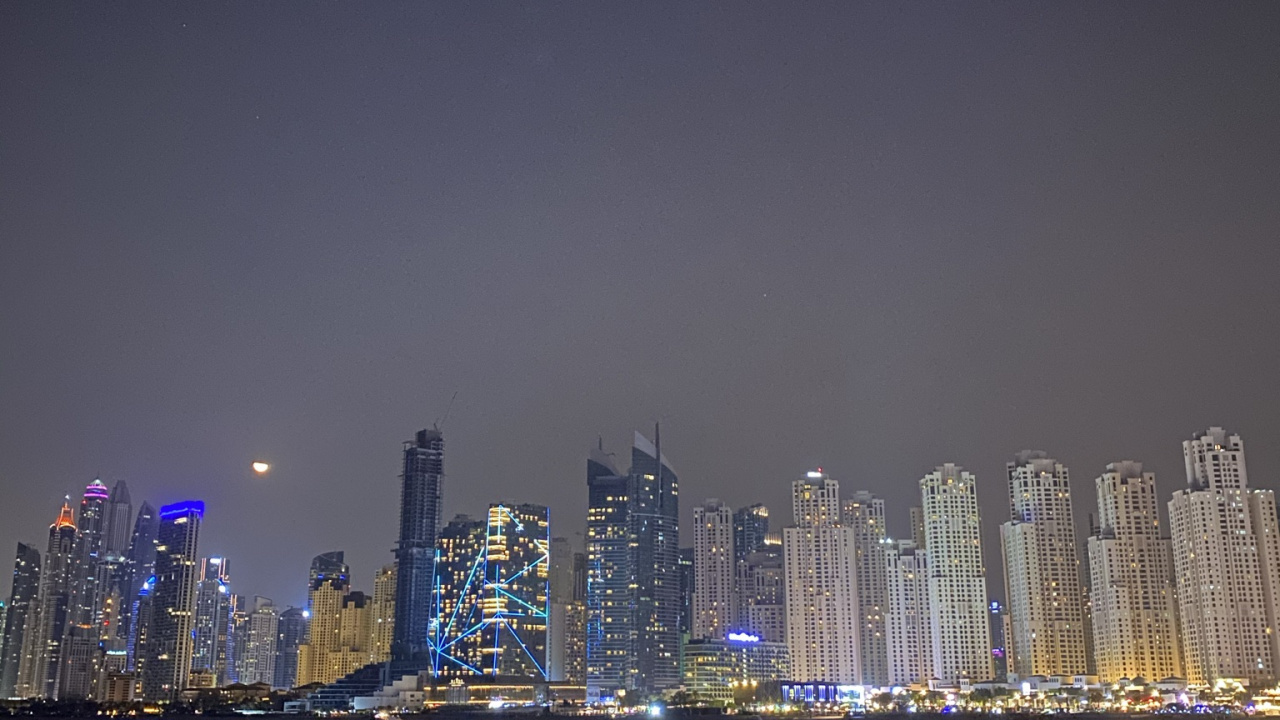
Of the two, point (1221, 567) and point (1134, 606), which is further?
point (1134, 606)

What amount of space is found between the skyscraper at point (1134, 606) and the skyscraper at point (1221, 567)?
31.3 feet

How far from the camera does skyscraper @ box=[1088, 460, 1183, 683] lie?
192 m

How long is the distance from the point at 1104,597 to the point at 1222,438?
3293cm

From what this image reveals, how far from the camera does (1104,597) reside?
196 metres

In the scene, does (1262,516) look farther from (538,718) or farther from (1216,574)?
(538,718)

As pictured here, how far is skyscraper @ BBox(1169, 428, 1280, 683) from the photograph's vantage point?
170 meters

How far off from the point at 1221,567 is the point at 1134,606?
2324 centimetres

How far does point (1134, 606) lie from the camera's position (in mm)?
193750

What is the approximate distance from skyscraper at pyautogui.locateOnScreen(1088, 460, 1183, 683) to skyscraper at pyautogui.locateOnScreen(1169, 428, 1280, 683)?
9.54m

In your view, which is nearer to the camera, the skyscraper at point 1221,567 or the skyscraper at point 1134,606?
the skyscraper at point 1221,567

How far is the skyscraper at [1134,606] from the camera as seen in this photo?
628 feet

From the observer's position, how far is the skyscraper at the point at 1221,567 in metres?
170

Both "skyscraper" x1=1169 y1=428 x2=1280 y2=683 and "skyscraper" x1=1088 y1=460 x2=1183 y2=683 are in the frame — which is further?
"skyscraper" x1=1088 y1=460 x2=1183 y2=683

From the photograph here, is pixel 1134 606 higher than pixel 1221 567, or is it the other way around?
pixel 1221 567
